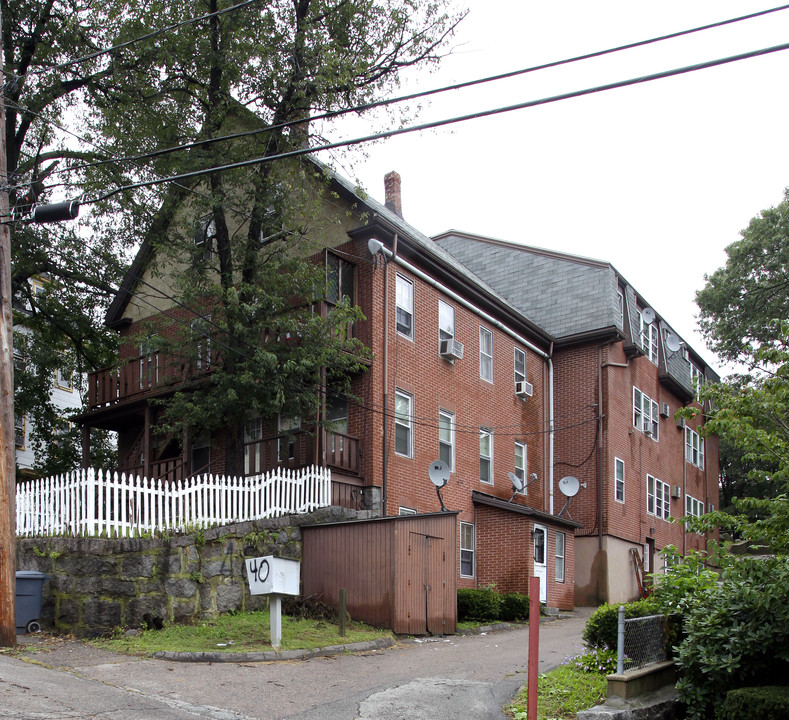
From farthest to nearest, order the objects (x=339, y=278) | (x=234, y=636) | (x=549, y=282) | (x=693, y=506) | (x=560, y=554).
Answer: (x=693, y=506), (x=549, y=282), (x=560, y=554), (x=339, y=278), (x=234, y=636)

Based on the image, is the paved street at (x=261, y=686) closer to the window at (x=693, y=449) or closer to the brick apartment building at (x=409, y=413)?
the brick apartment building at (x=409, y=413)

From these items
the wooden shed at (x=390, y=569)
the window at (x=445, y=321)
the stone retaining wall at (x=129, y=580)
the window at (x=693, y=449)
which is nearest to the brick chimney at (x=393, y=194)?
the window at (x=445, y=321)

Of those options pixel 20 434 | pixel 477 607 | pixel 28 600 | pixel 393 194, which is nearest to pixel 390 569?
pixel 477 607

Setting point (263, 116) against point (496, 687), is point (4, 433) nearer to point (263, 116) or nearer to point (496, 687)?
point (496, 687)

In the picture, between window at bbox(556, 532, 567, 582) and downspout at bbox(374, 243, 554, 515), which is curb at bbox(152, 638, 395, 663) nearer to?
downspout at bbox(374, 243, 554, 515)

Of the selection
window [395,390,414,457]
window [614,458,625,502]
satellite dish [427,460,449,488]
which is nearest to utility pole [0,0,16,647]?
satellite dish [427,460,449,488]

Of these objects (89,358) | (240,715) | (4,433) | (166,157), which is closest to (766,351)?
(240,715)

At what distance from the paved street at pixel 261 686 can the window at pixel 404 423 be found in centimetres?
777

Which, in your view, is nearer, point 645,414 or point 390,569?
point 390,569

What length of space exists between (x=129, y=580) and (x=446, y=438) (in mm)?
10397

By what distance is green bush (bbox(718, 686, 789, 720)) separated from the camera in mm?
8414

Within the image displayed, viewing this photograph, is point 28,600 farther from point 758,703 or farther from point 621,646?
point 758,703

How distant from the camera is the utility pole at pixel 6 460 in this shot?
38.1 ft

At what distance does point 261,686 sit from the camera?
10.3 m
